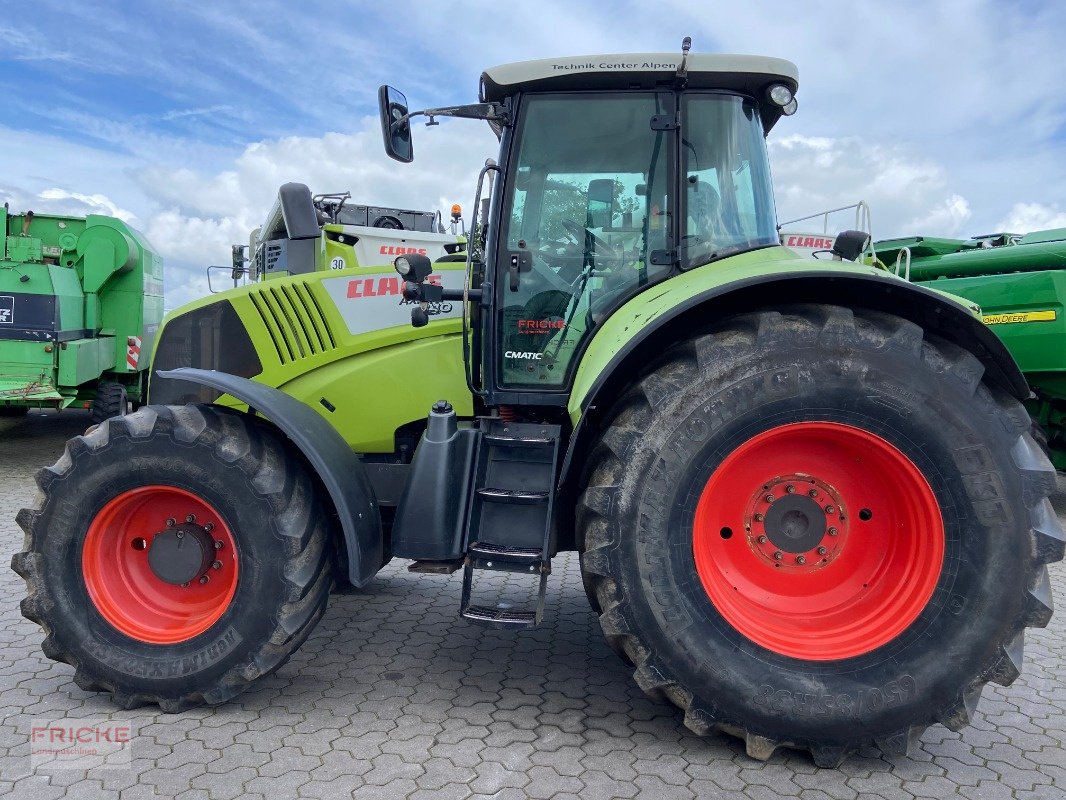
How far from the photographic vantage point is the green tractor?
285 cm

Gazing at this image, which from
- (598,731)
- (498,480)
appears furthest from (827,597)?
(498,480)

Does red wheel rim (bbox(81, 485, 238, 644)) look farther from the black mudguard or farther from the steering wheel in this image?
the steering wheel

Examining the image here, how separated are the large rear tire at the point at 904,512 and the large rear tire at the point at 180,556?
119 cm

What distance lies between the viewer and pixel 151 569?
3479 millimetres

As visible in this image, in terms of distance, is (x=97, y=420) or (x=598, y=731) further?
(x=97, y=420)

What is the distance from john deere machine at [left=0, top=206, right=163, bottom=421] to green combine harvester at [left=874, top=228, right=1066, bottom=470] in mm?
8440

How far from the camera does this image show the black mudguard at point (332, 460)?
10.7ft

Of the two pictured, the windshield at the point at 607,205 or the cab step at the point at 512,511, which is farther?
the windshield at the point at 607,205

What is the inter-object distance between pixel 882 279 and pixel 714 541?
3.58ft

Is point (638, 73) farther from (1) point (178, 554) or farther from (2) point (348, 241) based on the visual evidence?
(2) point (348, 241)

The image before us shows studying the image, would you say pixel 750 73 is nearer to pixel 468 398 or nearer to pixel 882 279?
pixel 882 279

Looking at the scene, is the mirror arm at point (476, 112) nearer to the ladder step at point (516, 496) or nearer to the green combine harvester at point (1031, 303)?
the ladder step at point (516, 496)

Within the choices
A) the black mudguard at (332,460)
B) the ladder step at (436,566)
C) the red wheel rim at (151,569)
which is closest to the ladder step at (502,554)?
the ladder step at (436,566)

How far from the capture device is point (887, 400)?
2.85 meters
